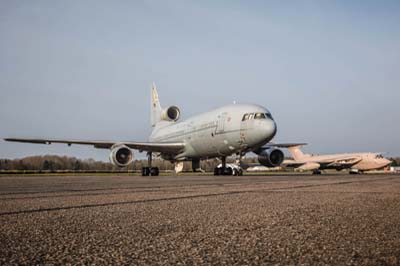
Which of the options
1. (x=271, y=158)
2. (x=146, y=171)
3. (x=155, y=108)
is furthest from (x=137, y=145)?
(x=155, y=108)

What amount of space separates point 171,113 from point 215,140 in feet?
43.8

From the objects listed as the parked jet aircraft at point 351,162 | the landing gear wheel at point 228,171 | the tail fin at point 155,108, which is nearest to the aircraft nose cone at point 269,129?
the landing gear wheel at point 228,171

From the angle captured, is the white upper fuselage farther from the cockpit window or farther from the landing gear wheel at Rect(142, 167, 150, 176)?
the landing gear wheel at Rect(142, 167, 150, 176)

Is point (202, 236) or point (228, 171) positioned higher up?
point (202, 236)

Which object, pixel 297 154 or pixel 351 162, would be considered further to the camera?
pixel 297 154

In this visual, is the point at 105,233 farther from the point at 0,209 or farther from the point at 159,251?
the point at 0,209

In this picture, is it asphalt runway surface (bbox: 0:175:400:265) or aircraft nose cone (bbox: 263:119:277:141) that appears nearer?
asphalt runway surface (bbox: 0:175:400:265)

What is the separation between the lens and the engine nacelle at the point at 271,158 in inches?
975

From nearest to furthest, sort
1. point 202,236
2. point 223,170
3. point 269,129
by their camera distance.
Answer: point 202,236, point 269,129, point 223,170

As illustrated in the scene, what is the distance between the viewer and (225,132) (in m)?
Answer: 22.3

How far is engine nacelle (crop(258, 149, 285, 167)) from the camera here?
24766mm

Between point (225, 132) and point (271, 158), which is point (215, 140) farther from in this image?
point (271, 158)

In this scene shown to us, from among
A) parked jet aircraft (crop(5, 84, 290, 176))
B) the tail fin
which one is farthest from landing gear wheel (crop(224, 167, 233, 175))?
the tail fin

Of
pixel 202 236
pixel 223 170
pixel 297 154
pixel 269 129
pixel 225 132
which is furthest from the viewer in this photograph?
pixel 297 154
